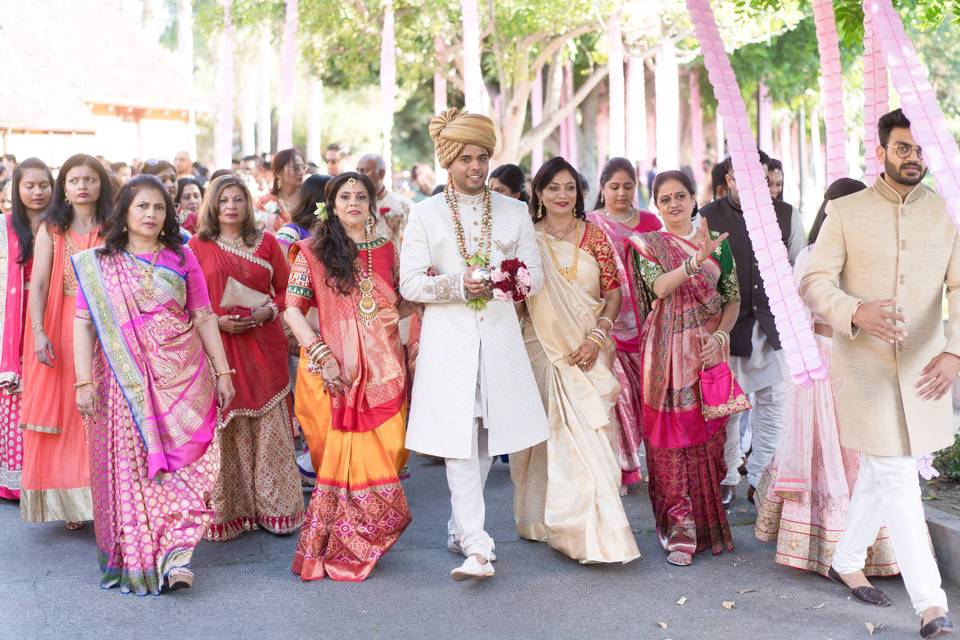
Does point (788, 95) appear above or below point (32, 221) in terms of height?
above

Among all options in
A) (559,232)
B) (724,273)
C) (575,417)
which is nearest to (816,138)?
(724,273)

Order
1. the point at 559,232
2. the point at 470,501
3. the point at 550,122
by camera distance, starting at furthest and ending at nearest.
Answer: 1. the point at 550,122
2. the point at 559,232
3. the point at 470,501

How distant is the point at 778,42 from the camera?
79.5ft

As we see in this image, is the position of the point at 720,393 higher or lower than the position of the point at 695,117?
lower

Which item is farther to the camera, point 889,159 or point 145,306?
point 145,306

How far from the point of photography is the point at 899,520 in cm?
466

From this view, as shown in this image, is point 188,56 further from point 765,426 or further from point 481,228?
point 481,228

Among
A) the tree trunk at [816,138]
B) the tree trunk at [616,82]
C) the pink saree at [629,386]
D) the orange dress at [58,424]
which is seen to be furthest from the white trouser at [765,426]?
the tree trunk at [816,138]

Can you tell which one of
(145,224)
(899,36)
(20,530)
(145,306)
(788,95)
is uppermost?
(788,95)

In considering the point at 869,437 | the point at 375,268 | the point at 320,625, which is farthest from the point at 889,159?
the point at 320,625

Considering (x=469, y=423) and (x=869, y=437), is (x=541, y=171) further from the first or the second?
(x=869, y=437)

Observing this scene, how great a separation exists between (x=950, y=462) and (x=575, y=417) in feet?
7.44

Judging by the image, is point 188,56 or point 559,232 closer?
point 559,232

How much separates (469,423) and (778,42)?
Result: 68.2 feet
